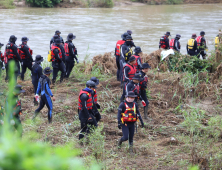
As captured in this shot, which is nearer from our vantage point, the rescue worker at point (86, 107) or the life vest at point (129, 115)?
the life vest at point (129, 115)

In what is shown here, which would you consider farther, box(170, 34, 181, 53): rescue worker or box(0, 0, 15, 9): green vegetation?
box(0, 0, 15, 9): green vegetation

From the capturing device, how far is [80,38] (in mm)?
22562

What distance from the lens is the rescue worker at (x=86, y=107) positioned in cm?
628

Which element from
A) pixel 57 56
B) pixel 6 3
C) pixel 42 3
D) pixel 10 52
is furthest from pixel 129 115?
pixel 42 3

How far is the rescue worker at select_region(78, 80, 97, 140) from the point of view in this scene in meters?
6.28

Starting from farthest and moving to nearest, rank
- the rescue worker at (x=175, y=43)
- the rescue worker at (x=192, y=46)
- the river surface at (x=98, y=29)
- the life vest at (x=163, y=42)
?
the river surface at (x=98, y=29) < the life vest at (x=163, y=42) < the rescue worker at (x=192, y=46) < the rescue worker at (x=175, y=43)

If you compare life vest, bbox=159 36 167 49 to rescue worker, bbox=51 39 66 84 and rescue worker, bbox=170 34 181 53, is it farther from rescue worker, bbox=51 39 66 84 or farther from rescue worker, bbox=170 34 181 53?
rescue worker, bbox=51 39 66 84

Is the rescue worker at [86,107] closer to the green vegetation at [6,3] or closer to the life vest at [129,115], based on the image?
the life vest at [129,115]

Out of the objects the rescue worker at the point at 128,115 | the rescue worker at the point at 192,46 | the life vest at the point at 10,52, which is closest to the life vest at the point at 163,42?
the rescue worker at the point at 192,46

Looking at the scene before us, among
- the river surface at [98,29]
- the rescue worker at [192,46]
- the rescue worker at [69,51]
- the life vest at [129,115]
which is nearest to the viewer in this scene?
the life vest at [129,115]

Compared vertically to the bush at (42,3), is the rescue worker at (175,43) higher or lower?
lower

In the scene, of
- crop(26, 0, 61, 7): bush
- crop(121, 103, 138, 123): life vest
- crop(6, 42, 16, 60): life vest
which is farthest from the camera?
crop(26, 0, 61, 7): bush

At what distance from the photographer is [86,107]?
633cm

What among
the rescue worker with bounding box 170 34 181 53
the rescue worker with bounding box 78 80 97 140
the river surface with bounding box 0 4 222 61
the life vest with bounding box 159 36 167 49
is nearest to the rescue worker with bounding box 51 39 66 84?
the rescue worker with bounding box 78 80 97 140
